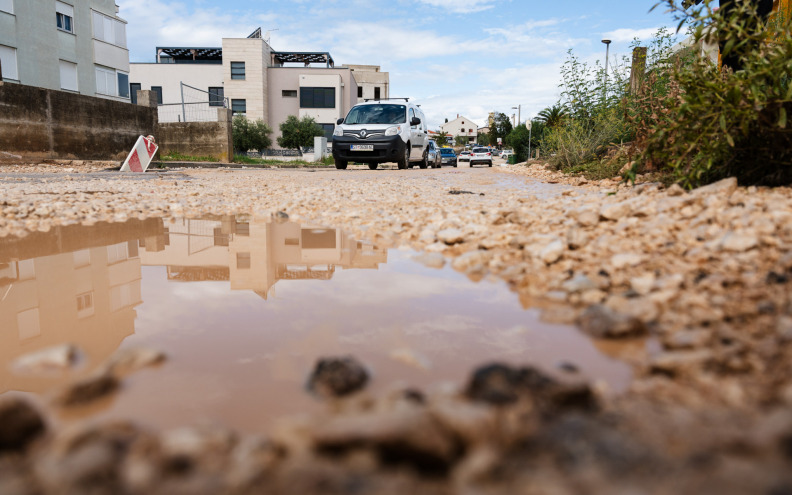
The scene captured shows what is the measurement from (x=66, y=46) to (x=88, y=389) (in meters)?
29.7

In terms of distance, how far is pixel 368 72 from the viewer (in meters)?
56.8

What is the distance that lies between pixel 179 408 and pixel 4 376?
27.5 inches

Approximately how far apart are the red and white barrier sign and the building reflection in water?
8.48 metres

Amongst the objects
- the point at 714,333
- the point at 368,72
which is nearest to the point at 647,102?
the point at 714,333

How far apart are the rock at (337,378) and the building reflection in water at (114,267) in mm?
736

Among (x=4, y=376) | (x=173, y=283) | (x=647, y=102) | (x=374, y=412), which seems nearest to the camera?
(x=374, y=412)

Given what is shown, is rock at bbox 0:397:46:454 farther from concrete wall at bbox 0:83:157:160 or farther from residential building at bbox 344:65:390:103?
residential building at bbox 344:65:390:103

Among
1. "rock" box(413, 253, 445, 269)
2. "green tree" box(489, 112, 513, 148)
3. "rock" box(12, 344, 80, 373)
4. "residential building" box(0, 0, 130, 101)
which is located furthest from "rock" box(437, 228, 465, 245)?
"green tree" box(489, 112, 513, 148)

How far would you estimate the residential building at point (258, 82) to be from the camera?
147 feet

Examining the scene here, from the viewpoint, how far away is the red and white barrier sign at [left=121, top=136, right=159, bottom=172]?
1222 cm

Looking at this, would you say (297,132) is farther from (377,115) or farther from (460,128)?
(460,128)

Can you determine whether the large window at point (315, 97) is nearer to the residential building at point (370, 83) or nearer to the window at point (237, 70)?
the window at point (237, 70)

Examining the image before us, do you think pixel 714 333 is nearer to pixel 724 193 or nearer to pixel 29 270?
pixel 724 193

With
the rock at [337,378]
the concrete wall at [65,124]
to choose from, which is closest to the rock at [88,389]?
the rock at [337,378]
